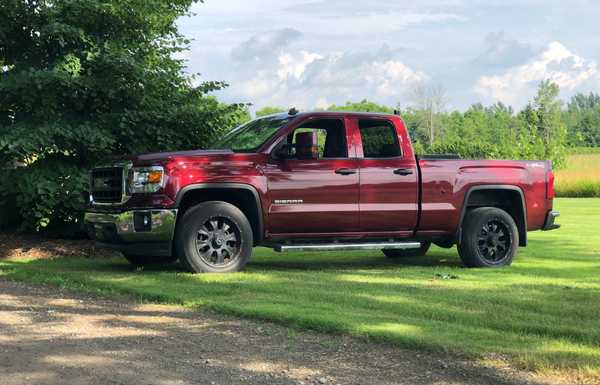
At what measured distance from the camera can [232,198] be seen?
1041 centimetres

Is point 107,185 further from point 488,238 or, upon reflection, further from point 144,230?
point 488,238

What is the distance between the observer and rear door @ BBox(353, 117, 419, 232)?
1059 cm

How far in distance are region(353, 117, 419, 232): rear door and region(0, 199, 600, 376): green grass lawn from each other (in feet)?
2.22

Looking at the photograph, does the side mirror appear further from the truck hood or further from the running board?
the running board

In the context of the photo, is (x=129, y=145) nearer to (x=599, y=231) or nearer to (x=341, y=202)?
(x=341, y=202)

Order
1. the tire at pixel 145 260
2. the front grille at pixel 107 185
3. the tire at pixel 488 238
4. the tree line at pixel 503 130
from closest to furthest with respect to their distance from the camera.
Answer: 1. the front grille at pixel 107 185
2. the tire at pixel 488 238
3. the tire at pixel 145 260
4. the tree line at pixel 503 130

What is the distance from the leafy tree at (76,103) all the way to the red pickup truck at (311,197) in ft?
7.33

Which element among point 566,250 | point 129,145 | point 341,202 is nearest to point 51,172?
point 129,145

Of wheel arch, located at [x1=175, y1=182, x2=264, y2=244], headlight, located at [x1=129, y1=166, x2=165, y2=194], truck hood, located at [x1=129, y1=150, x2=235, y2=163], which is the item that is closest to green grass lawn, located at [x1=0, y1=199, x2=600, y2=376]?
wheel arch, located at [x1=175, y1=182, x2=264, y2=244]

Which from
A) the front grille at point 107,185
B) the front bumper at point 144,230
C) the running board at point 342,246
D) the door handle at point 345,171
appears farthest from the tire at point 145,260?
the door handle at point 345,171

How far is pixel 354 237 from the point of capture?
10664 mm

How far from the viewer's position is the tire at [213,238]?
32.4 ft

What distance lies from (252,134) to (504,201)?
3.82 meters

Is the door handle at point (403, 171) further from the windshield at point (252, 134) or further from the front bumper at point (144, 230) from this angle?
the front bumper at point (144, 230)
